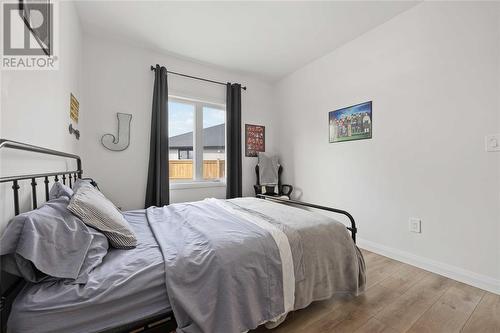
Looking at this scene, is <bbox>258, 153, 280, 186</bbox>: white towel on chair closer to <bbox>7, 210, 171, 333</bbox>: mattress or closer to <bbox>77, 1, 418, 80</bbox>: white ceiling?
<bbox>77, 1, 418, 80</bbox>: white ceiling

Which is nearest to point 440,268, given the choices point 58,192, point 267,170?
point 267,170

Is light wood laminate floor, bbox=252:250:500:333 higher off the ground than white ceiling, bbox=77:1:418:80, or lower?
lower

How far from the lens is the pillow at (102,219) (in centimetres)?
115

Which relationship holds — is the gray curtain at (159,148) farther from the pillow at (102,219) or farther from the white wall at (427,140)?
the white wall at (427,140)

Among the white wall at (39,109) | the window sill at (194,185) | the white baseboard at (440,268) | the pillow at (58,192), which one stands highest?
the white wall at (39,109)

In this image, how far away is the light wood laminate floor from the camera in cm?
134

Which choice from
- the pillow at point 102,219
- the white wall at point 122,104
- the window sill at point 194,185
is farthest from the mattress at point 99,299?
the window sill at point 194,185

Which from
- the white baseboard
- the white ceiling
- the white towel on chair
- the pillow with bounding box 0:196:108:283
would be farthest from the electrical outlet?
the pillow with bounding box 0:196:108:283

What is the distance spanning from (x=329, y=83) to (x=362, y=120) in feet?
2.57

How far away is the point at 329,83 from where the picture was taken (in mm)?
3068

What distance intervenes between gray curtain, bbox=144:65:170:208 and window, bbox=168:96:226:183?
258mm

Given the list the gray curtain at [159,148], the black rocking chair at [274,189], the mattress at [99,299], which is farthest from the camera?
the black rocking chair at [274,189]

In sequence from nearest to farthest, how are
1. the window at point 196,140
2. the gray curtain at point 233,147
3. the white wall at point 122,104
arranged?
the white wall at point 122,104
the window at point 196,140
the gray curtain at point 233,147

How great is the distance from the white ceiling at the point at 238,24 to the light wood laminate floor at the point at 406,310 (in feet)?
8.62
